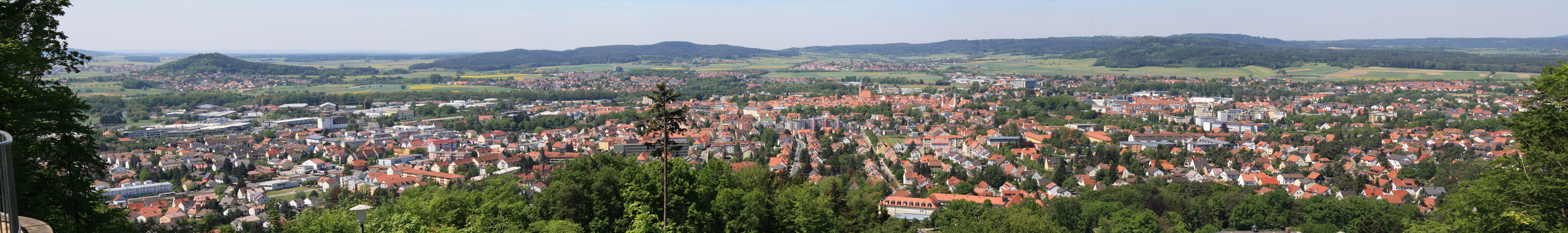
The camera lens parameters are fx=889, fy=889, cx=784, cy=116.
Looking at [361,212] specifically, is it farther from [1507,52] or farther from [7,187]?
→ [1507,52]

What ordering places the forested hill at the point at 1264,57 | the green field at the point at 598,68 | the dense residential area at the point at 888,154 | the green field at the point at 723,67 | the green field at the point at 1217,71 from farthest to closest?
the green field at the point at 598,68 < the green field at the point at 723,67 < the forested hill at the point at 1264,57 < the green field at the point at 1217,71 < the dense residential area at the point at 888,154

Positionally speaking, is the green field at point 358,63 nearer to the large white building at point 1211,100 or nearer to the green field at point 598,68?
the green field at point 598,68

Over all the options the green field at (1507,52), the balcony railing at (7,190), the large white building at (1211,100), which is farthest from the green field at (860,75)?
the balcony railing at (7,190)

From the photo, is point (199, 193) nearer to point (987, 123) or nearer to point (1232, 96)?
point (987, 123)

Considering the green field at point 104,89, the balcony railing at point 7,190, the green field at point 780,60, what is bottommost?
the green field at point 104,89

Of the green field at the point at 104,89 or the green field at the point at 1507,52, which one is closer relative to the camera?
the green field at the point at 104,89

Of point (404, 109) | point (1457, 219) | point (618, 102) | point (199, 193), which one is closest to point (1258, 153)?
point (1457, 219)

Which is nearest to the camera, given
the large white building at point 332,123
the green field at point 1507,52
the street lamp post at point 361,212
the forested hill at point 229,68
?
the street lamp post at point 361,212
